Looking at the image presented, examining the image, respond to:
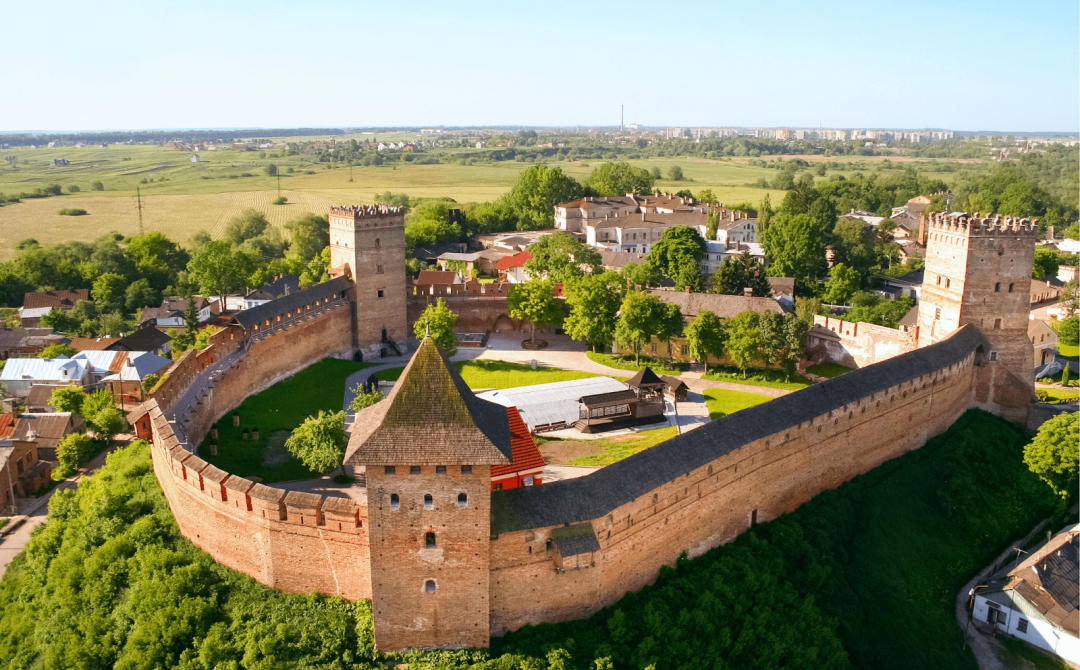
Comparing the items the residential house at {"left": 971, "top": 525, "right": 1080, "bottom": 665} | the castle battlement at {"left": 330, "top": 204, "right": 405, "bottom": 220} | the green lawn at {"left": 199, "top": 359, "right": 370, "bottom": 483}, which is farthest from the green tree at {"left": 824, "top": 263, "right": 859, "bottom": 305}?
the green lawn at {"left": 199, "top": 359, "right": 370, "bottom": 483}

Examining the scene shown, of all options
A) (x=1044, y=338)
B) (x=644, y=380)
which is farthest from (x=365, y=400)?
(x=1044, y=338)

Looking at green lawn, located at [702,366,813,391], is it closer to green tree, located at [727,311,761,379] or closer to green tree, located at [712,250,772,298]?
green tree, located at [727,311,761,379]

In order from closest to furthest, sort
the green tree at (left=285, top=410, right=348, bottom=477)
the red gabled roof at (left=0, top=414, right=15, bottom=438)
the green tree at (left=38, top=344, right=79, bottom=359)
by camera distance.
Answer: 1. the green tree at (left=285, top=410, right=348, bottom=477)
2. the red gabled roof at (left=0, top=414, right=15, bottom=438)
3. the green tree at (left=38, top=344, right=79, bottom=359)

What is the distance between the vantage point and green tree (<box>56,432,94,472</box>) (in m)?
35.2

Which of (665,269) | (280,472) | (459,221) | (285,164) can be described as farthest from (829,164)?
(280,472)

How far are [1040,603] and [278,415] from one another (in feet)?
88.7

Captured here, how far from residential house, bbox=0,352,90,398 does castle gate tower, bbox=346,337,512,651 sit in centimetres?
2934

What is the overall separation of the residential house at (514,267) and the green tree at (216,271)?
59.8 ft

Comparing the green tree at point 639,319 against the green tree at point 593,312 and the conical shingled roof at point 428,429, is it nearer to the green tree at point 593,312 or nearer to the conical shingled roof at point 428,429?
the green tree at point 593,312

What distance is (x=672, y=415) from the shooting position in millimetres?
35875

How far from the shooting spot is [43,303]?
57281 mm

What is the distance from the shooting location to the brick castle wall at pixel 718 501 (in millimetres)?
19734

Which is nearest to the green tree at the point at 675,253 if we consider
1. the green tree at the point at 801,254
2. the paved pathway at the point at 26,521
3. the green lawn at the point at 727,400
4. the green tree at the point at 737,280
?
the green tree at the point at 737,280

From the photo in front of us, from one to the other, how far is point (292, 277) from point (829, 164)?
15437 centimetres
